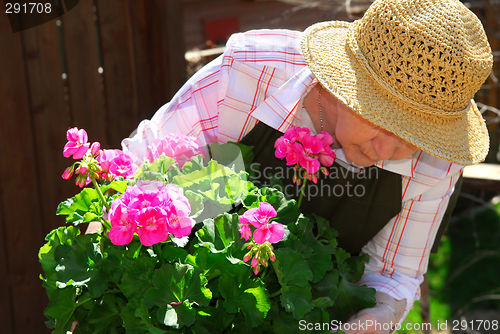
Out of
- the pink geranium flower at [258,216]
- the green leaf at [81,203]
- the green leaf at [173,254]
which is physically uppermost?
the pink geranium flower at [258,216]

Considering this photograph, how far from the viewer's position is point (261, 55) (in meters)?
1.38

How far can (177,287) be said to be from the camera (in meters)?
0.85

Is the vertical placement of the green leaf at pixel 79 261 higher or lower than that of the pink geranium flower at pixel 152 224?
lower

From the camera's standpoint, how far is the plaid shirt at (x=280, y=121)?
4.26ft

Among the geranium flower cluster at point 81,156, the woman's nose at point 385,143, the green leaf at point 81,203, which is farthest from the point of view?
the woman's nose at point 385,143

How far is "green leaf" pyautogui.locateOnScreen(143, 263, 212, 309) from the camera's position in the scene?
0.84 meters

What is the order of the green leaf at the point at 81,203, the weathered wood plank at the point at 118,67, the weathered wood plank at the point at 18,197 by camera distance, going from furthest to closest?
the weathered wood plank at the point at 118,67
the weathered wood plank at the point at 18,197
the green leaf at the point at 81,203

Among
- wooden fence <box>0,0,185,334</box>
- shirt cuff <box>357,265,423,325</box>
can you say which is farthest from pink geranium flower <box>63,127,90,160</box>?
wooden fence <box>0,0,185,334</box>

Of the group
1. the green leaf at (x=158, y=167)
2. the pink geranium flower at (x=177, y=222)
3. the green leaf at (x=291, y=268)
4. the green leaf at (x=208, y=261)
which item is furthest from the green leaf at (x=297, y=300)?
the green leaf at (x=158, y=167)

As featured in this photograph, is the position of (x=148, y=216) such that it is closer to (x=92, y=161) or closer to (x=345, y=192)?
(x=92, y=161)

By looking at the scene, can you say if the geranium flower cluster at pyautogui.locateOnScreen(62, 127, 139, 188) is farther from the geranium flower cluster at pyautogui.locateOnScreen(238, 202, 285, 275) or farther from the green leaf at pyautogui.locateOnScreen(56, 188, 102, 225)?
the geranium flower cluster at pyautogui.locateOnScreen(238, 202, 285, 275)

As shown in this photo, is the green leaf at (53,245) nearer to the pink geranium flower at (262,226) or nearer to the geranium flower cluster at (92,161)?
the geranium flower cluster at (92,161)

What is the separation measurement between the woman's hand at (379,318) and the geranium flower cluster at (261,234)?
32 centimetres

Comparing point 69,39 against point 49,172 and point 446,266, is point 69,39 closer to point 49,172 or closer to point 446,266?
point 49,172
